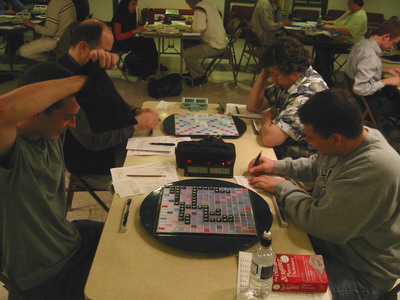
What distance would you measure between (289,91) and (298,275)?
1345mm

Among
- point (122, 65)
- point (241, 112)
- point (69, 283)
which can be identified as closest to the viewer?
point (69, 283)

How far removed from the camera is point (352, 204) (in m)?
1.26

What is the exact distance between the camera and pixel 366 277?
1.38m

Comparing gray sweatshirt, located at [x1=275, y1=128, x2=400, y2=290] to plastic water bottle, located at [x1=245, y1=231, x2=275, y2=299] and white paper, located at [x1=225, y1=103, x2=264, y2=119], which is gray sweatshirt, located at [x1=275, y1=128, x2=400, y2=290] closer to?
plastic water bottle, located at [x1=245, y1=231, x2=275, y2=299]

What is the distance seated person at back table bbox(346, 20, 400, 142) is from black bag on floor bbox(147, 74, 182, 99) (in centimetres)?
220

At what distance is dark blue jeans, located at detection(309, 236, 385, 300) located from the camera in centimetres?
135

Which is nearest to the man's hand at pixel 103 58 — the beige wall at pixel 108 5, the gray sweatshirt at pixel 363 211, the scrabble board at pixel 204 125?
the scrabble board at pixel 204 125

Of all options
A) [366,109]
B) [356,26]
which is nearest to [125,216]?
[366,109]

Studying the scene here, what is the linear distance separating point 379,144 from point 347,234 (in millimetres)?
338

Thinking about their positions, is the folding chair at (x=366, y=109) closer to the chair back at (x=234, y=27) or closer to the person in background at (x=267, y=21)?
the chair back at (x=234, y=27)

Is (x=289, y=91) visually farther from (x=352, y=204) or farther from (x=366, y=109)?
(x=366, y=109)

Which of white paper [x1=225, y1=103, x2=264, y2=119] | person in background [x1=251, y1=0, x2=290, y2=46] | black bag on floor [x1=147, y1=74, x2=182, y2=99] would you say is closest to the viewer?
white paper [x1=225, y1=103, x2=264, y2=119]

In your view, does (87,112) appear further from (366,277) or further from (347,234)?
(366,277)

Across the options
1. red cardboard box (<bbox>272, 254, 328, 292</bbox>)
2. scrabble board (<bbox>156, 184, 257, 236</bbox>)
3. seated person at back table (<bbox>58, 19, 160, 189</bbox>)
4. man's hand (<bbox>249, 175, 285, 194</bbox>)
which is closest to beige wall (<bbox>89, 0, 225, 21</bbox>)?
seated person at back table (<bbox>58, 19, 160, 189</bbox>)
